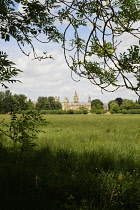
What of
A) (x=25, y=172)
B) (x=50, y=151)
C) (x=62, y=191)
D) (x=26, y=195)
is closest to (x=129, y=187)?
(x=62, y=191)

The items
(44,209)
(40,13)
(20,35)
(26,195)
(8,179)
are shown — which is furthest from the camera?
(8,179)

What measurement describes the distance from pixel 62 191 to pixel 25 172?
1037 millimetres

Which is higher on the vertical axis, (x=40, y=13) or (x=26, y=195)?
(x=40, y=13)

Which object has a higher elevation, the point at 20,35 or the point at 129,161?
the point at 20,35

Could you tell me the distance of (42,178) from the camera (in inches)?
168

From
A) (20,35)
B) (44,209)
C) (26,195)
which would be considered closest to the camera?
(44,209)

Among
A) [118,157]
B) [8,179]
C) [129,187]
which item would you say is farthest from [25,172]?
[118,157]

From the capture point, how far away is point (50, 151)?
665cm

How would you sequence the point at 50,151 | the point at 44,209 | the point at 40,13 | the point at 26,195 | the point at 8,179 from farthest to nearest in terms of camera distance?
the point at 50,151
the point at 8,179
the point at 26,195
the point at 40,13
the point at 44,209

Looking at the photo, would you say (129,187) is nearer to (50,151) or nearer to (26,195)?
(26,195)

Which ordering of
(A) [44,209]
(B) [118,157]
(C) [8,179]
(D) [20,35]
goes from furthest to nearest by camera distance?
(B) [118,157] < (C) [8,179] < (D) [20,35] < (A) [44,209]

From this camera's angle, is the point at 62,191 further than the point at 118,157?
No

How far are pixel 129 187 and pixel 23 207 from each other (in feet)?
6.13

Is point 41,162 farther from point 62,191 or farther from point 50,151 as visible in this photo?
point 62,191
